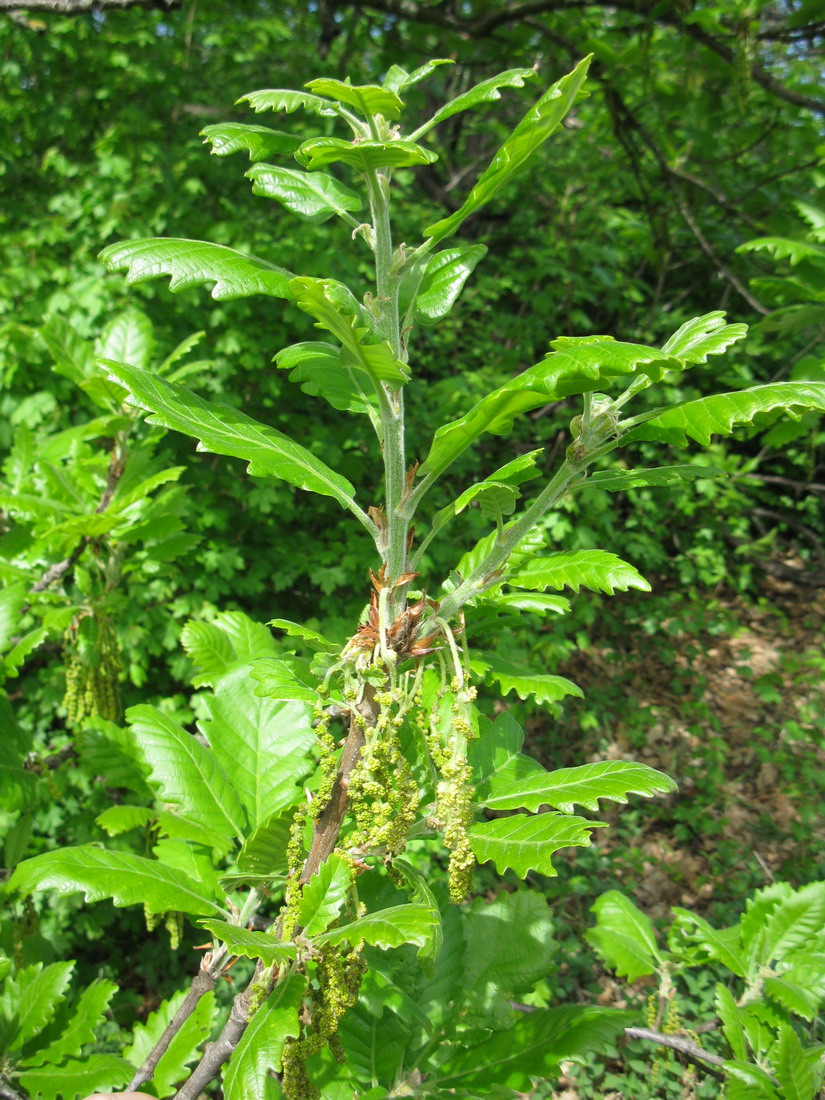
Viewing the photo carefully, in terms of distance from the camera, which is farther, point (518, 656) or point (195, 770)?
point (518, 656)

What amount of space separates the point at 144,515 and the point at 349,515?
2.39 meters

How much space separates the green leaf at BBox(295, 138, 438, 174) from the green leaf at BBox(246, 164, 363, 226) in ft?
0.48

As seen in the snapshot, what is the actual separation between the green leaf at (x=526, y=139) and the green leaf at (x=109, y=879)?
1.08 metres

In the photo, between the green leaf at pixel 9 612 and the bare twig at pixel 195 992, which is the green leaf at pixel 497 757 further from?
the green leaf at pixel 9 612

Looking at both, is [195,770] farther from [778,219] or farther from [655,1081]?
[778,219]

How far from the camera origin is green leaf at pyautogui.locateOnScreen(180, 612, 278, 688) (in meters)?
1.79

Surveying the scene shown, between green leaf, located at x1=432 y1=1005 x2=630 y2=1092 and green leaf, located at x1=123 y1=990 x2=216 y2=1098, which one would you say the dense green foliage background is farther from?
green leaf, located at x1=432 y1=1005 x2=630 y2=1092

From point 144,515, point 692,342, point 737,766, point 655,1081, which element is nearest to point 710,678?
point 737,766

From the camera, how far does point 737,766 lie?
4965 millimetres

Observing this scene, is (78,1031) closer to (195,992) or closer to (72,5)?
(195,992)

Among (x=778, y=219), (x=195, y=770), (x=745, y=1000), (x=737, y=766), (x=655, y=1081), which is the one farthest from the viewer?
(x=737, y=766)

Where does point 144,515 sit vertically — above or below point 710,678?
above

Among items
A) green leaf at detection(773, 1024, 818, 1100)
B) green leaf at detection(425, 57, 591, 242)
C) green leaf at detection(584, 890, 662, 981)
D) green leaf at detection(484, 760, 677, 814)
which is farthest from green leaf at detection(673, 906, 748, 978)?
green leaf at detection(425, 57, 591, 242)

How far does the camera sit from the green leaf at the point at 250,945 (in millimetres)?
1006
